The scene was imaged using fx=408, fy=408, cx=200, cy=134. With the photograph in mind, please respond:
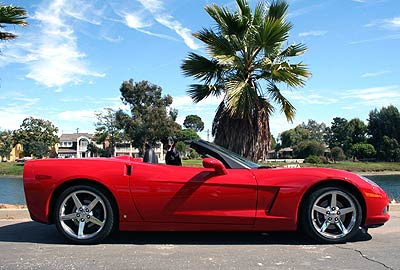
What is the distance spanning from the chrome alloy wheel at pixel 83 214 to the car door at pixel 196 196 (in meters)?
0.44

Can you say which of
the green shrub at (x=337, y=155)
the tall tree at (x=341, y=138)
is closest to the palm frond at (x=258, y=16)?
the green shrub at (x=337, y=155)

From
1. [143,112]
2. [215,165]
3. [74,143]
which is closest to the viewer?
[215,165]

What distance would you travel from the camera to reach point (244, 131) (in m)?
9.23

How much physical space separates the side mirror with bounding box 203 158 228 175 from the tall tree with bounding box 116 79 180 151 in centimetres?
5051

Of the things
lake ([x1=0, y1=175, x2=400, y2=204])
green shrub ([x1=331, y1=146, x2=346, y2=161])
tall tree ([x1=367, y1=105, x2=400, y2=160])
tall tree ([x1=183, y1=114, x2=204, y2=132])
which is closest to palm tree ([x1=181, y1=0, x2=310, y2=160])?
lake ([x1=0, y1=175, x2=400, y2=204])

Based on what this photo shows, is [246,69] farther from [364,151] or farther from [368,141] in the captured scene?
[368,141]

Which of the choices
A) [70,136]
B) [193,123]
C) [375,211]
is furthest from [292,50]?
[193,123]

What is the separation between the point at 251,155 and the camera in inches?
363

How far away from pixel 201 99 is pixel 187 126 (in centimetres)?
12233

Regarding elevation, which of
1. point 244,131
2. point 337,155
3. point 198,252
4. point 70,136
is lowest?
point 198,252

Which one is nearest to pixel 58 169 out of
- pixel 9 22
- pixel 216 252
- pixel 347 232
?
pixel 216 252

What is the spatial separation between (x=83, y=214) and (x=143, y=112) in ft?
171

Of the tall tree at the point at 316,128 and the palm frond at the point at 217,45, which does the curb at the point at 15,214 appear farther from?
the tall tree at the point at 316,128

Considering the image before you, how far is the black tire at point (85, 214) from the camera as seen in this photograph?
14.6 ft
